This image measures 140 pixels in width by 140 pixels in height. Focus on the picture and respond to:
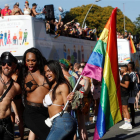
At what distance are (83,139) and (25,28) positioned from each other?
6913 millimetres

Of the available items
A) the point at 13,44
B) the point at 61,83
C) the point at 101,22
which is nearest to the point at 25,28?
the point at 13,44

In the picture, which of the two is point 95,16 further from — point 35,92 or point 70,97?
point 70,97

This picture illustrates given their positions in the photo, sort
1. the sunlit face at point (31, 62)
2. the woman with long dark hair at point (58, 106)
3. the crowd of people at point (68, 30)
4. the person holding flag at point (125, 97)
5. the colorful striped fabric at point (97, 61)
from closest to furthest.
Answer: the woman with long dark hair at point (58, 106) → the sunlit face at point (31, 62) → the colorful striped fabric at point (97, 61) → the person holding flag at point (125, 97) → the crowd of people at point (68, 30)

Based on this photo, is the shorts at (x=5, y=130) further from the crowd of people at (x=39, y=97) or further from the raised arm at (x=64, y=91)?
the raised arm at (x=64, y=91)

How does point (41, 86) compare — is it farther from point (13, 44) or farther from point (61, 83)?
point (13, 44)

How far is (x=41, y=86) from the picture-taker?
5613 mm

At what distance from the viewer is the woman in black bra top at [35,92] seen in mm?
5406

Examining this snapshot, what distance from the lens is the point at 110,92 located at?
5.89 meters

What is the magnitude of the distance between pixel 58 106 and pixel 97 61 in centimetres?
142

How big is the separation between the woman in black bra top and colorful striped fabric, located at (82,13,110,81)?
676 mm

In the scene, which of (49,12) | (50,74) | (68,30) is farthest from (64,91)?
(68,30)

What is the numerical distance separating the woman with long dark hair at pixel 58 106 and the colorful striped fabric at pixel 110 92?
39.9 inches

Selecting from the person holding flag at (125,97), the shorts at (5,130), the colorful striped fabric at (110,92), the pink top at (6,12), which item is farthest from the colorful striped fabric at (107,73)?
the pink top at (6,12)

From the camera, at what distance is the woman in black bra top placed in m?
5.41
